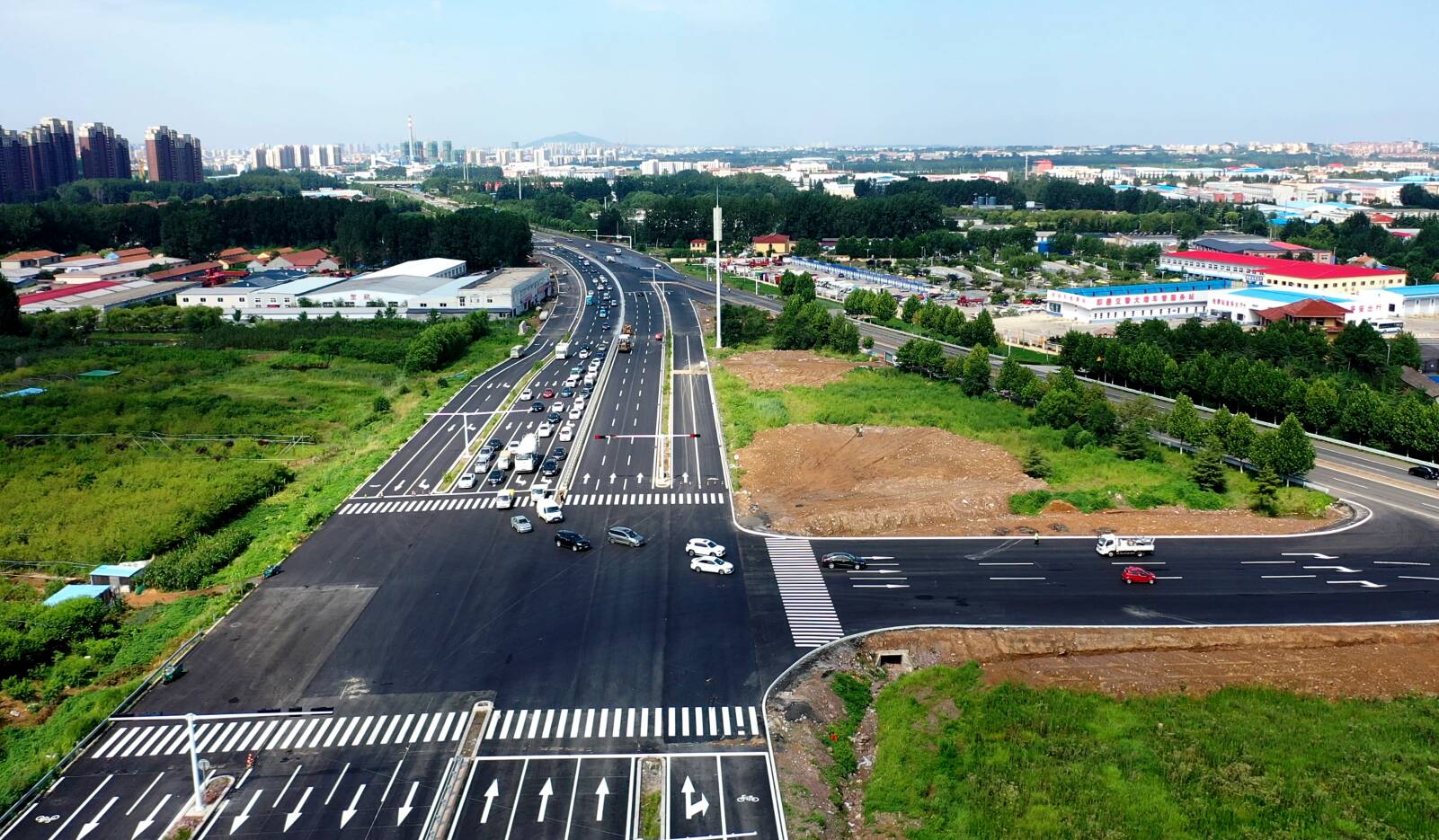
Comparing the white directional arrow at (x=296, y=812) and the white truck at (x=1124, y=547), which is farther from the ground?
the white truck at (x=1124, y=547)

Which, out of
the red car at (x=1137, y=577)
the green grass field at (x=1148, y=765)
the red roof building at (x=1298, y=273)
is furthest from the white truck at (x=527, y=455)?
the red roof building at (x=1298, y=273)

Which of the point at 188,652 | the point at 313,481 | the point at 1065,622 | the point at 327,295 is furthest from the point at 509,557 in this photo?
the point at 327,295

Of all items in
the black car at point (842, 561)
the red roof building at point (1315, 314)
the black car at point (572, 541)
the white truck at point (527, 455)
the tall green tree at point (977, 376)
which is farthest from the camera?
the red roof building at point (1315, 314)

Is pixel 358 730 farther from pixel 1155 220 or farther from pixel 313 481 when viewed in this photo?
pixel 1155 220

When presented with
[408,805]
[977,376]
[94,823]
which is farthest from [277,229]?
[408,805]

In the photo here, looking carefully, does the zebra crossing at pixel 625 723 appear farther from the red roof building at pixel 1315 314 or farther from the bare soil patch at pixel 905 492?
the red roof building at pixel 1315 314

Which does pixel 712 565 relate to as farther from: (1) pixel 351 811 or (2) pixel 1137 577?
(1) pixel 351 811
